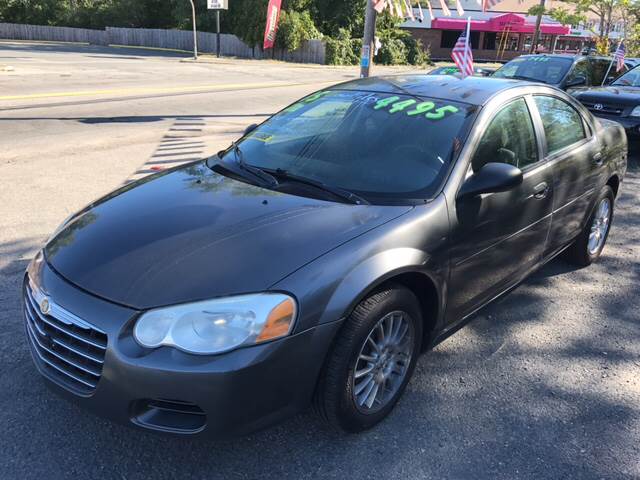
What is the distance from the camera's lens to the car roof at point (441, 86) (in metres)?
3.52

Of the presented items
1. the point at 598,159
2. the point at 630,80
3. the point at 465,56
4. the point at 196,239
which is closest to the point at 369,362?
the point at 196,239

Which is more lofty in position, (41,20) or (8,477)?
(41,20)

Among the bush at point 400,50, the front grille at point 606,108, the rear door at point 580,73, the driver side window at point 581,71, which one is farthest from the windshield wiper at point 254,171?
the bush at point 400,50

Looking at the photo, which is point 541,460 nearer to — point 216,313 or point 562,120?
point 216,313

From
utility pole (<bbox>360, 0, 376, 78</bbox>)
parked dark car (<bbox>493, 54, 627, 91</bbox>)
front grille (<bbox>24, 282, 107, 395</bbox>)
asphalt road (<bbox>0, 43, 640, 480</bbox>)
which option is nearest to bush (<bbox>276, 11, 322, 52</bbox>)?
utility pole (<bbox>360, 0, 376, 78</bbox>)

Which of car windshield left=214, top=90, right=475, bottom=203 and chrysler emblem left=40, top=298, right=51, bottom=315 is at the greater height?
car windshield left=214, top=90, right=475, bottom=203

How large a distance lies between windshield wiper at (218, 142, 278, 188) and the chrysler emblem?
49.3 inches

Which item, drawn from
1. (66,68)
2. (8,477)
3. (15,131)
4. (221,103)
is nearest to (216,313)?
(8,477)

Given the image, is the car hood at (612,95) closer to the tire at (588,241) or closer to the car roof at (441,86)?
the tire at (588,241)

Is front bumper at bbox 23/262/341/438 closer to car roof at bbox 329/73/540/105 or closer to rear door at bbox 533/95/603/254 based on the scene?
car roof at bbox 329/73/540/105

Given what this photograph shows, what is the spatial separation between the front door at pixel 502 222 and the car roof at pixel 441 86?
163 millimetres

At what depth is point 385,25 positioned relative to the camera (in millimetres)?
42750

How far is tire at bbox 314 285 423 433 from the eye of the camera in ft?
7.93

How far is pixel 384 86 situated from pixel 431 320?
1706 mm
